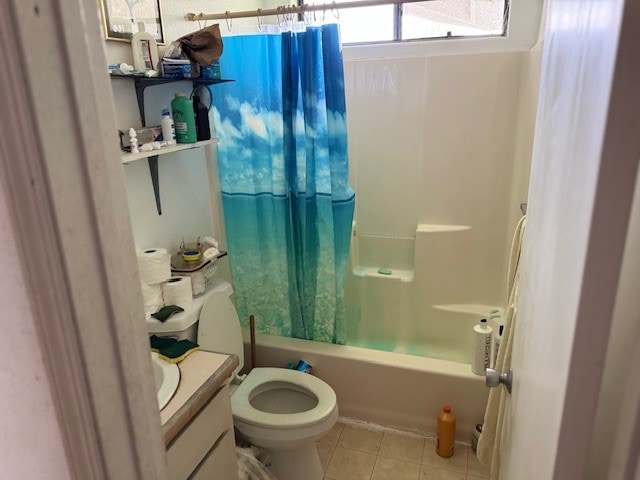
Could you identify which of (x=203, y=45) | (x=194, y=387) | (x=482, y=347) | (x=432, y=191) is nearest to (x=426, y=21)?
(x=432, y=191)

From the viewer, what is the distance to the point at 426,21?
107 inches

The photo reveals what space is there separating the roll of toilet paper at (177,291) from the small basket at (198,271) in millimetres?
72

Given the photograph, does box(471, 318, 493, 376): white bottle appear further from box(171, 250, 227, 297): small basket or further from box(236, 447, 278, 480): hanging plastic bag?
box(171, 250, 227, 297): small basket

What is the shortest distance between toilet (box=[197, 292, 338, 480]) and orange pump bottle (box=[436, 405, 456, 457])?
21.6 inches

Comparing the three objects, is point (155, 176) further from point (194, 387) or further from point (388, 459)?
point (388, 459)

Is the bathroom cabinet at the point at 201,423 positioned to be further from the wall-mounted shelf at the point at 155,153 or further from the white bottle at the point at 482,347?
the white bottle at the point at 482,347

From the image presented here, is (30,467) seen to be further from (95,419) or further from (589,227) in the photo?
(589,227)

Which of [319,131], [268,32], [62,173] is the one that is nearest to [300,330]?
[319,131]

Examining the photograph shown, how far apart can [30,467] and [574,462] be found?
725 mm

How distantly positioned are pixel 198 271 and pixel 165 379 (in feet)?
1.95

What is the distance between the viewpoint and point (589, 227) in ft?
1.58

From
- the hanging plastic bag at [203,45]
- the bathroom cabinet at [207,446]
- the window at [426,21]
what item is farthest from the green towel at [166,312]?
the window at [426,21]

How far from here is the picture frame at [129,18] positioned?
1587mm

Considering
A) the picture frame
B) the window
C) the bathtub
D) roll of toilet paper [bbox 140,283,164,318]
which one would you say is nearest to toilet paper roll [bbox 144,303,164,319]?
roll of toilet paper [bbox 140,283,164,318]
